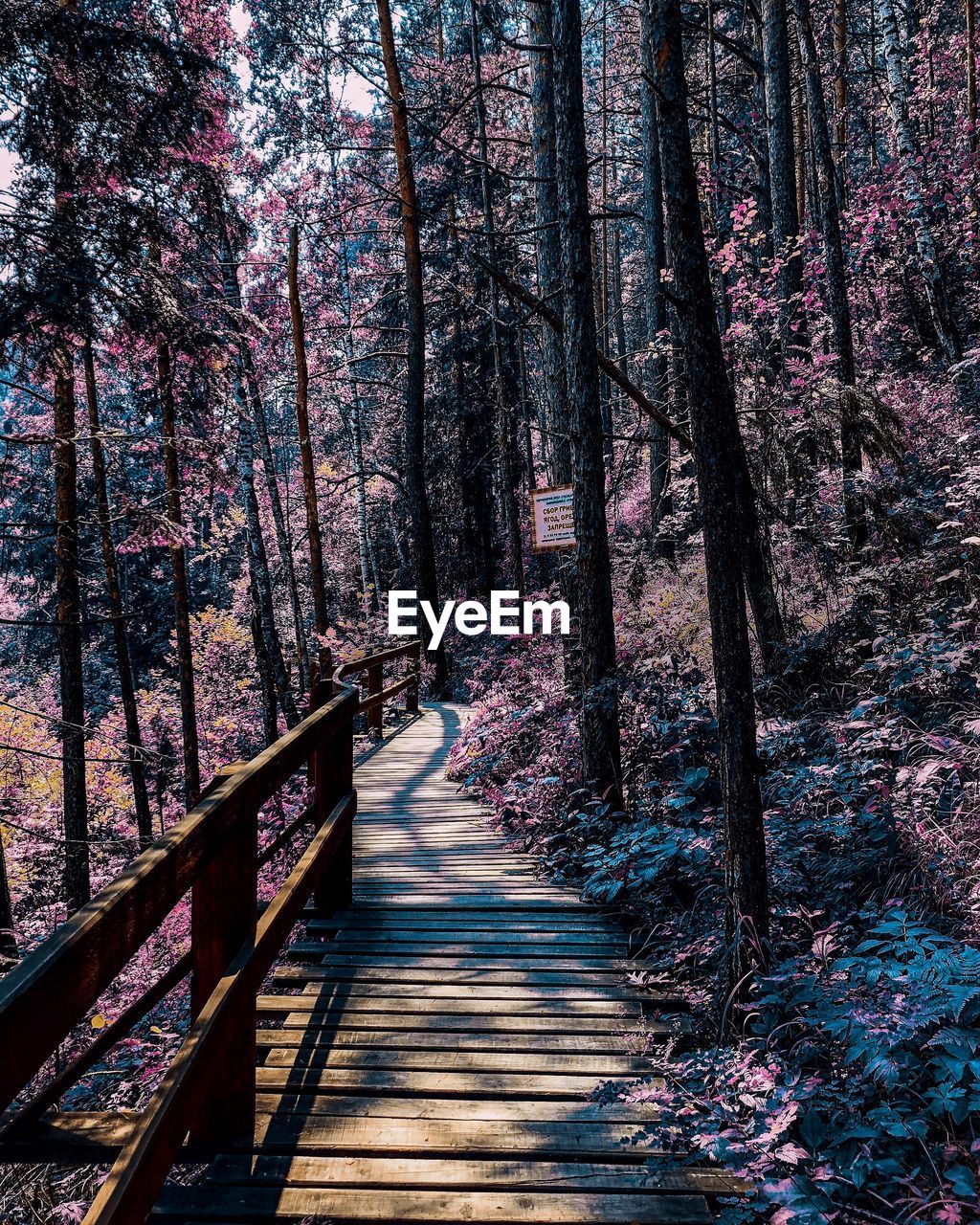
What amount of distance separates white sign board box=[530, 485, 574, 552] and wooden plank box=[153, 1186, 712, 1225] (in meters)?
4.83

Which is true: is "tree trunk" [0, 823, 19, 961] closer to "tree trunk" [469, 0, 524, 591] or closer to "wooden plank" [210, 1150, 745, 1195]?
"wooden plank" [210, 1150, 745, 1195]

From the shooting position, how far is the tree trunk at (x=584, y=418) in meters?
5.92

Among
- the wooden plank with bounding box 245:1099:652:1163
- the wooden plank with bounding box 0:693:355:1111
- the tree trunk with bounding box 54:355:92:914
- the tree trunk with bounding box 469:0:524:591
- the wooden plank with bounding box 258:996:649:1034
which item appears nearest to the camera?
the wooden plank with bounding box 0:693:355:1111

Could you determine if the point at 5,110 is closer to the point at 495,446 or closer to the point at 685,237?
the point at 685,237

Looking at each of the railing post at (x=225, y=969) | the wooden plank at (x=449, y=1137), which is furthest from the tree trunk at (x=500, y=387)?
the wooden plank at (x=449, y=1137)

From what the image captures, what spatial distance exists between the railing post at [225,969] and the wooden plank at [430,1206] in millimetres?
263

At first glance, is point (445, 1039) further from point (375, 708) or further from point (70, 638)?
point (375, 708)

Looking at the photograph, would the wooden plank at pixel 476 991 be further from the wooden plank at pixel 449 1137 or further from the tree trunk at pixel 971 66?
the tree trunk at pixel 971 66

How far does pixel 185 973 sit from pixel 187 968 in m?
0.06

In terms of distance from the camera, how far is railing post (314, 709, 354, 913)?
15.7 ft

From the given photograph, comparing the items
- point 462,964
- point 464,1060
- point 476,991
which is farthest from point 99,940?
point 462,964

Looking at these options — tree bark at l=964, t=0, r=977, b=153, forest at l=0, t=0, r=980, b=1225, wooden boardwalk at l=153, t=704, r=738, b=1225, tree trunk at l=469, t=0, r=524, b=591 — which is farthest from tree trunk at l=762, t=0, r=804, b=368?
wooden boardwalk at l=153, t=704, r=738, b=1225

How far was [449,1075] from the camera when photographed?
126 inches

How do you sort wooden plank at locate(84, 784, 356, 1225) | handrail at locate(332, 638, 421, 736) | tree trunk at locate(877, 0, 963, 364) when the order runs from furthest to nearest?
1. tree trunk at locate(877, 0, 963, 364)
2. handrail at locate(332, 638, 421, 736)
3. wooden plank at locate(84, 784, 356, 1225)
